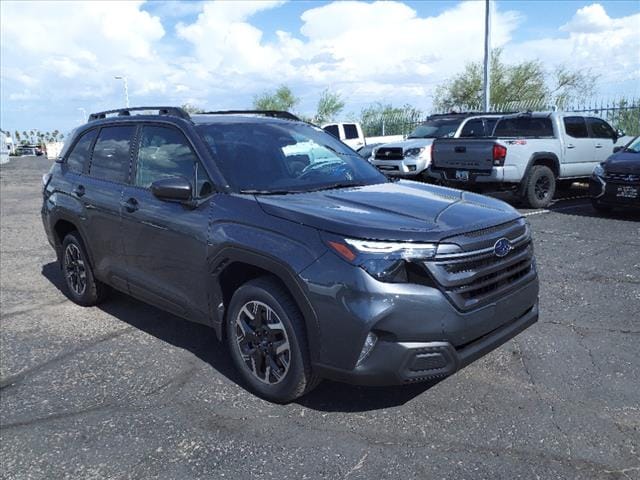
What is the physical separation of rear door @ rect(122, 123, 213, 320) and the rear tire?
3.10 feet

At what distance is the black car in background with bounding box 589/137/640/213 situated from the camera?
902 cm

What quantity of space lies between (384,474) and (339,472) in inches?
8.7

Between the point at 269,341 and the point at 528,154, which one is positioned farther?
the point at 528,154

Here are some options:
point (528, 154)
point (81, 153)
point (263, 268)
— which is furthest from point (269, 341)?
point (528, 154)

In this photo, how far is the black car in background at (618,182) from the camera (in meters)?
9.02

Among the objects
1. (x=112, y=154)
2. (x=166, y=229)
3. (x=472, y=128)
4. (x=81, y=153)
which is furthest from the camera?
(x=472, y=128)

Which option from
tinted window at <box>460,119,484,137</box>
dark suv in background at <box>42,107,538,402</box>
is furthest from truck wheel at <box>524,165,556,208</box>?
dark suv in background at <box>42,107,538,402</box>

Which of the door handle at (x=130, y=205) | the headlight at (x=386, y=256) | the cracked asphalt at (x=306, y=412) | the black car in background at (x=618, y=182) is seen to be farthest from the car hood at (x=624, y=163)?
the door handle at (x=130, y=205)

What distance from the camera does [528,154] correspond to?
409 inches

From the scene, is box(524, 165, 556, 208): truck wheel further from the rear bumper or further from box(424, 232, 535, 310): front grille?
the rear bumper

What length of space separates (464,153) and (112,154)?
732 cm

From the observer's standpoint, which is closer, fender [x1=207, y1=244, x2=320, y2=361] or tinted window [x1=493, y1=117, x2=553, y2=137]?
fender [x1=207, y1=244, x2=320, y2=361]

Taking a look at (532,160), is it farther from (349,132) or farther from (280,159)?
(349,132)

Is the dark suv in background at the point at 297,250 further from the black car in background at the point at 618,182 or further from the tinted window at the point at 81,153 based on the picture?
the black car in background at the point at 618,182
